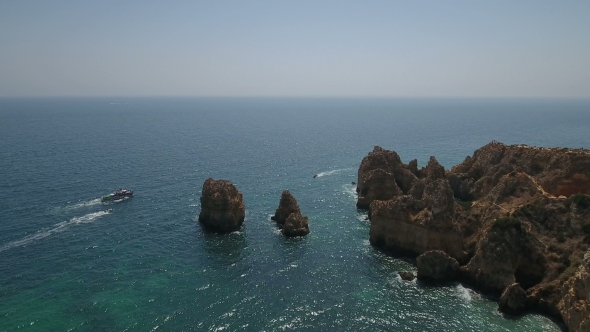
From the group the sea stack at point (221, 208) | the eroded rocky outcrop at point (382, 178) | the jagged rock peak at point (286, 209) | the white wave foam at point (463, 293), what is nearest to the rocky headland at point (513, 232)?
the white wave foam at point (463, 293)

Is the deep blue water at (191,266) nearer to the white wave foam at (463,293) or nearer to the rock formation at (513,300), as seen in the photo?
the white wave foam at (463,293)

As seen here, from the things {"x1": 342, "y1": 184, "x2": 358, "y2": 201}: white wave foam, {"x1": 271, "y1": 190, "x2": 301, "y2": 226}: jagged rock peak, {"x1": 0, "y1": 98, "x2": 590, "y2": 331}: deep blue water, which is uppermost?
{"x1": 271, "y1": 190, "x2": 301, "y2": 226}: jagged rock peak

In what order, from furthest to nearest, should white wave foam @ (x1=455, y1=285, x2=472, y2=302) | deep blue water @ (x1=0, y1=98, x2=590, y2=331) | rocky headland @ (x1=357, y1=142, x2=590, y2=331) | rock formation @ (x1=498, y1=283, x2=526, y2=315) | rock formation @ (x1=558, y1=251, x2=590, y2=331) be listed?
white wave foam @ (x1=455, y1=285, x2=472, y2=302) → rocky headland @ (x1=357, y1=142, x2=590, y2=331) → rock formation @ (x1=498, y1=283, x2=526, y2=315) → deep blue water @ (x1=0, y1=98, x2=590, y2=331) → rock formation @ (x1=558, y1=251, x2=590, y2=331)

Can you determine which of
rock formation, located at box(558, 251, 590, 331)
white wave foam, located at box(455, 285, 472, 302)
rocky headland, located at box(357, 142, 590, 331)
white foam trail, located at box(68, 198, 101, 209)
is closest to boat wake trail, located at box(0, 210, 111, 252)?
white foam trail, located at box(68, 198, 101, 209)

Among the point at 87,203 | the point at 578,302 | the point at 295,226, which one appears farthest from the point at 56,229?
the point at 578,302

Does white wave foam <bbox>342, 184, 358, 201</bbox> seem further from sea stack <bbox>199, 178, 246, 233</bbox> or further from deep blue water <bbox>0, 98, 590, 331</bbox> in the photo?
sea stack <bbox>199, 178, 246, 233</bbox>

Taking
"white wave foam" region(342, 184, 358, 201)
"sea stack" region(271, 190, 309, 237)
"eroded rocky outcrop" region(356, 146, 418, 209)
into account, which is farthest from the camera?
"white wave foam" region(342, 184, 358, 201)

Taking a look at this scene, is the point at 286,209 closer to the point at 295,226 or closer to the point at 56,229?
the point at 295,226

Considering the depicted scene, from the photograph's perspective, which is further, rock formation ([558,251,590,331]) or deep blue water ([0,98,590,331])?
deep blue water ([0,98,590,331])

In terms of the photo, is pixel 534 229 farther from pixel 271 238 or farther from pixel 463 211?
pixel 271 238
